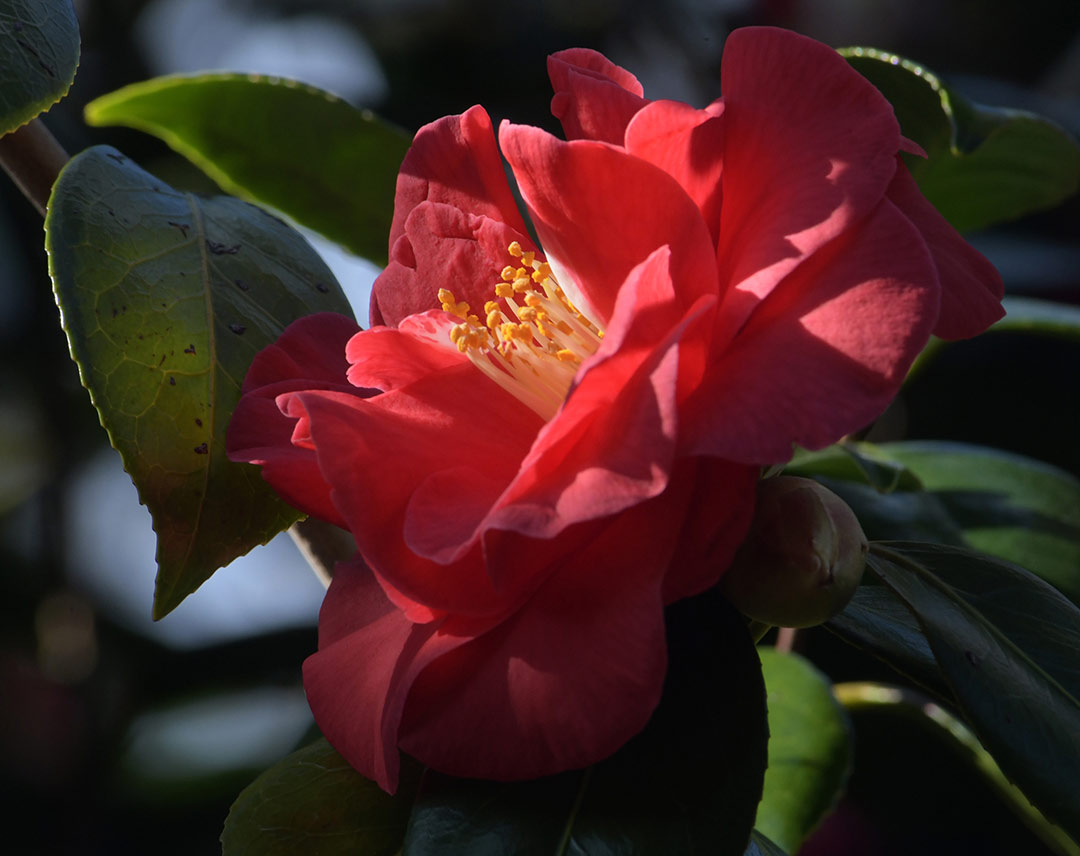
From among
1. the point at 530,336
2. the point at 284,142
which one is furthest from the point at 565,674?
the point at 284,142

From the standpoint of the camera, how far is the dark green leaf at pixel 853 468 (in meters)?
0.75

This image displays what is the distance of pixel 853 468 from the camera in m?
0.85

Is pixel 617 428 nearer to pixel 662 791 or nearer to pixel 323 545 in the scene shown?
pixel 662 791

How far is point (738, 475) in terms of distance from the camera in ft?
1.28

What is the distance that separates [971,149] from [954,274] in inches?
12.1

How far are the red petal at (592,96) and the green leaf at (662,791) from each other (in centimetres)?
22

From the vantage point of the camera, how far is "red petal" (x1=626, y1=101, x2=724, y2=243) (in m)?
0.43

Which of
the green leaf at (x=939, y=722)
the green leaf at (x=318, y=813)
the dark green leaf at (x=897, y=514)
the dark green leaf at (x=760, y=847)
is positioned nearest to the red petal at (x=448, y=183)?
the green leaf at (x=318, y=813)

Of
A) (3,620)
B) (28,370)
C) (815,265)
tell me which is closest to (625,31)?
(28,370)

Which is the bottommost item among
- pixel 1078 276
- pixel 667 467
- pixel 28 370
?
pixel 1078 276

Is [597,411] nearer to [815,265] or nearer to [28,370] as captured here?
[815,265]

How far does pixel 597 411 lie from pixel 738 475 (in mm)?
57

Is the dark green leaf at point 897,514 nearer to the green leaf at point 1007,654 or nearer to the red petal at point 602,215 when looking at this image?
the green leaf at point 1007,654

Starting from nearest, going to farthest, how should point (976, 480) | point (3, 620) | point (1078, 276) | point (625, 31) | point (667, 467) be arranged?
point (667, 467)
point (976, 480)
point (3, 620)
point (1078, 276)
point (625, 31)
